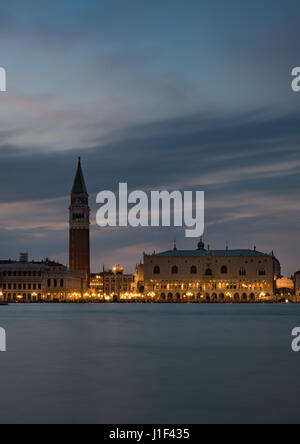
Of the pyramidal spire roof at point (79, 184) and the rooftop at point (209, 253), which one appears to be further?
the pyramidal spire roof at point (79, 184)

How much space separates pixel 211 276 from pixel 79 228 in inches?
1413

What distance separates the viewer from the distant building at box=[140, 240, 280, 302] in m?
178

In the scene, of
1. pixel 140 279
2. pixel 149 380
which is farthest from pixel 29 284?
pixel 149 380

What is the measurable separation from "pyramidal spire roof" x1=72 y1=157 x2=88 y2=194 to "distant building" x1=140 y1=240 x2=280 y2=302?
89.0 ft

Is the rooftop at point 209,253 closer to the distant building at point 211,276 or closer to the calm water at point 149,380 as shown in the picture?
the distant building at point 211,276

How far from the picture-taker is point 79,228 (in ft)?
628

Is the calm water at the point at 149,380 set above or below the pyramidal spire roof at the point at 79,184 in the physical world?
below

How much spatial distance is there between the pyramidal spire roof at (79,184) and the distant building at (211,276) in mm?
27136

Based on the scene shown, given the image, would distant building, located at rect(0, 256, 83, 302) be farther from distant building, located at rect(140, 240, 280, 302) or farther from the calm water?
the calm water

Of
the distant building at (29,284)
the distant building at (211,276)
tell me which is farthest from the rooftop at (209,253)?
the distant building at (29,284)

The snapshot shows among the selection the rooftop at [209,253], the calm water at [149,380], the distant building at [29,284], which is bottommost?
the calm water at [149,380]

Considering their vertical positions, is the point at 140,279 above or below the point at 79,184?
below

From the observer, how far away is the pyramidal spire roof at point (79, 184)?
19538 centimetres

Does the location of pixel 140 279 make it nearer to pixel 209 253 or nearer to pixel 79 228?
pixel 79 228
